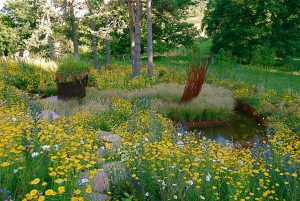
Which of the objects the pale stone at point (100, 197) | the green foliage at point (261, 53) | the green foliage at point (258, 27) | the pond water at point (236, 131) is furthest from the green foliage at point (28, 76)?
the green foliage at point (258, 27)

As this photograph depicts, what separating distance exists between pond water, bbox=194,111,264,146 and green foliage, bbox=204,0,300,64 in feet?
39.9

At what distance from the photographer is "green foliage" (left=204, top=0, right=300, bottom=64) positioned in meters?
20.4

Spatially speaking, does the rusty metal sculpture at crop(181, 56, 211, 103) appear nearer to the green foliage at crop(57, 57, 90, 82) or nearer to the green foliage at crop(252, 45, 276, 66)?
the green foliage at crop(57, 57, 90, 82)

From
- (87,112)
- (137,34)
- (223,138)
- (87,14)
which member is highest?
(87,14)

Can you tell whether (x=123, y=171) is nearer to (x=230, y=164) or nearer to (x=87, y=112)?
(x=230, y=164)

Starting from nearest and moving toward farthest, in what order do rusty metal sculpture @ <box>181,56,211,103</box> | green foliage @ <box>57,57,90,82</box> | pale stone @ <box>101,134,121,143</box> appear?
pale stone @ <box>101,134,121,143</box> → rusty metal sculpture @ <box>181,56,211,103</box> → green foliage @ <box>57,57,90,82</box>

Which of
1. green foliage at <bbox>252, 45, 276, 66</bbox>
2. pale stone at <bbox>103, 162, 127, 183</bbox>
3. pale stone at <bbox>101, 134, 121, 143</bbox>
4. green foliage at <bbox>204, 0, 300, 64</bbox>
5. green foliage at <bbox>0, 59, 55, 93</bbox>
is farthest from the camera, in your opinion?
green foliage at <bbox>204, 0, 300, 64</bbox>

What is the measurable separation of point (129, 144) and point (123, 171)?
32 centimetres

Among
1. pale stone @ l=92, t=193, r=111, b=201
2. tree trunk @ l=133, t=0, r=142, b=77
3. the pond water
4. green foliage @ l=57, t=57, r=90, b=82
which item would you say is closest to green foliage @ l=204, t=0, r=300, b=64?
tree trunk @ l=133, t=0, r=142, b=77

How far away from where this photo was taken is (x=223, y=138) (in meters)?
7.37

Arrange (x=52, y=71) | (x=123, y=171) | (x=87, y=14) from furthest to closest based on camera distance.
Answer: (x=87, y=14), (x=52, y=71), (x=123, y=171)

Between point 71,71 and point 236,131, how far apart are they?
4887 mm

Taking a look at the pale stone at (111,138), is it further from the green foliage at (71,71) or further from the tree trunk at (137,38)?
the tree trunk at (137,38)

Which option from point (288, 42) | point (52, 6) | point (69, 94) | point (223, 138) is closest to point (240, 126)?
point (223, 138)
